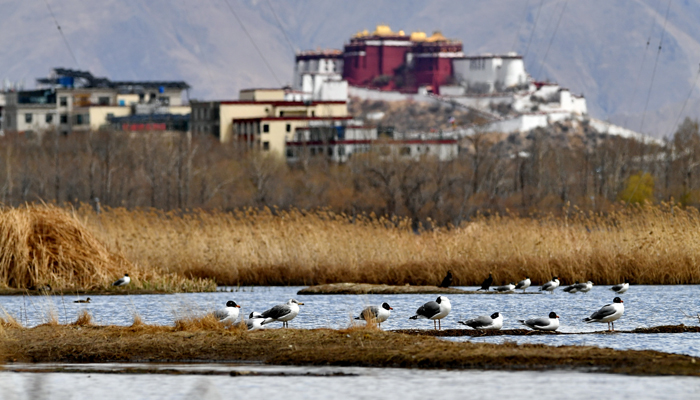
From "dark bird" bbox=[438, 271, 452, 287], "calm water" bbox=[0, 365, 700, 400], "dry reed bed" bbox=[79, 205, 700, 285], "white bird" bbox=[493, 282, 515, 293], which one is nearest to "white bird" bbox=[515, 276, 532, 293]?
"white bird" bbox=[493, 282, 515, 293]

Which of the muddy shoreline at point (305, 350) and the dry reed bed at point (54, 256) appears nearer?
the muddy shoreline at point (305, 350)

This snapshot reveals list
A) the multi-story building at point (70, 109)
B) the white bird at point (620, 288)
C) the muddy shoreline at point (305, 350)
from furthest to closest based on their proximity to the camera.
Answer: the multi-story building at point (70, 109), the white bird at point (620, 288), the muddy shoreline at point (305, 350)

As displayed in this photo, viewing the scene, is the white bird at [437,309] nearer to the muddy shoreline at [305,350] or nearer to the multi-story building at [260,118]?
the muddy shoreline at [305,350]

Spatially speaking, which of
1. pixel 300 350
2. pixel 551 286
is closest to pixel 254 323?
pixel 300 350

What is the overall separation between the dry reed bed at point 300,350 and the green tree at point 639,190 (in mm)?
87920

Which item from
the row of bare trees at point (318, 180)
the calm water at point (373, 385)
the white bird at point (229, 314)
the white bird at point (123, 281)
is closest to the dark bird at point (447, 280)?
the white bird at point (123, 281)

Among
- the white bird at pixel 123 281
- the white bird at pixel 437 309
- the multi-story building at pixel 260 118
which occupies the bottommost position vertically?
the white bird at pixel 123 281

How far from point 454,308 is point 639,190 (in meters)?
85.6

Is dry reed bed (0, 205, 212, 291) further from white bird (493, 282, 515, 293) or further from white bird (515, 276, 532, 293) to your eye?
white bird (515, 276, 532, 293)

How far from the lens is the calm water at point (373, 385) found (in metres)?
14.0

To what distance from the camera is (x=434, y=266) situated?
32156 millimetres

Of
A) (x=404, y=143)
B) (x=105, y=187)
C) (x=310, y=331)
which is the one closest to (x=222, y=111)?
(x=404, y=143)

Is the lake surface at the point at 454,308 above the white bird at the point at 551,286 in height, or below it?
below

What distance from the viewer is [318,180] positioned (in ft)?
402
